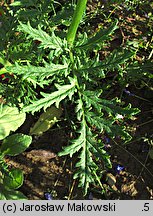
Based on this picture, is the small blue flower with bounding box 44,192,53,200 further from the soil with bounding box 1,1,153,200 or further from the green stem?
the green stem

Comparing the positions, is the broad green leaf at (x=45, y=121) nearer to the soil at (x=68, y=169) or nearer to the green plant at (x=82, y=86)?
the soil at (x=68, y=169)

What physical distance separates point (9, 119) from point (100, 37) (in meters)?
0.89

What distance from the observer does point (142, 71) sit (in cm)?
256

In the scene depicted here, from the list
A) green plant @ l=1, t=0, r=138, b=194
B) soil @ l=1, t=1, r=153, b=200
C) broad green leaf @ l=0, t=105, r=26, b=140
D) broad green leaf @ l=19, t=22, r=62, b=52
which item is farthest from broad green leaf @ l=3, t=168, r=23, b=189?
broad green leaf @ l=19, t=22, r=62, b=52

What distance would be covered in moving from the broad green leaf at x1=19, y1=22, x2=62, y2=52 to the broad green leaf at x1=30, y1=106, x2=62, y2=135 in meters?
0.70

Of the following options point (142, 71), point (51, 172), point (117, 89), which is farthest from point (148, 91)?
point (51, 172)

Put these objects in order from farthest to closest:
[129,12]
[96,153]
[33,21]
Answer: [129,12] → [33,21] → [96,153]

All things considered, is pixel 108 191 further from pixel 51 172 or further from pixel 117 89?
pixel 117 89

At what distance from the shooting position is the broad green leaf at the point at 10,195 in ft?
8.20

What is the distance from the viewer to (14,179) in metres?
2.51

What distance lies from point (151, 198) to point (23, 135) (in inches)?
36.8

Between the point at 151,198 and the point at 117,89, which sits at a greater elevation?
the point at 117,89

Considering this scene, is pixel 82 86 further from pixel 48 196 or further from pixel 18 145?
pixel 48 196

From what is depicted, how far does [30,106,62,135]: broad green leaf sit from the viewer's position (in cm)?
270
